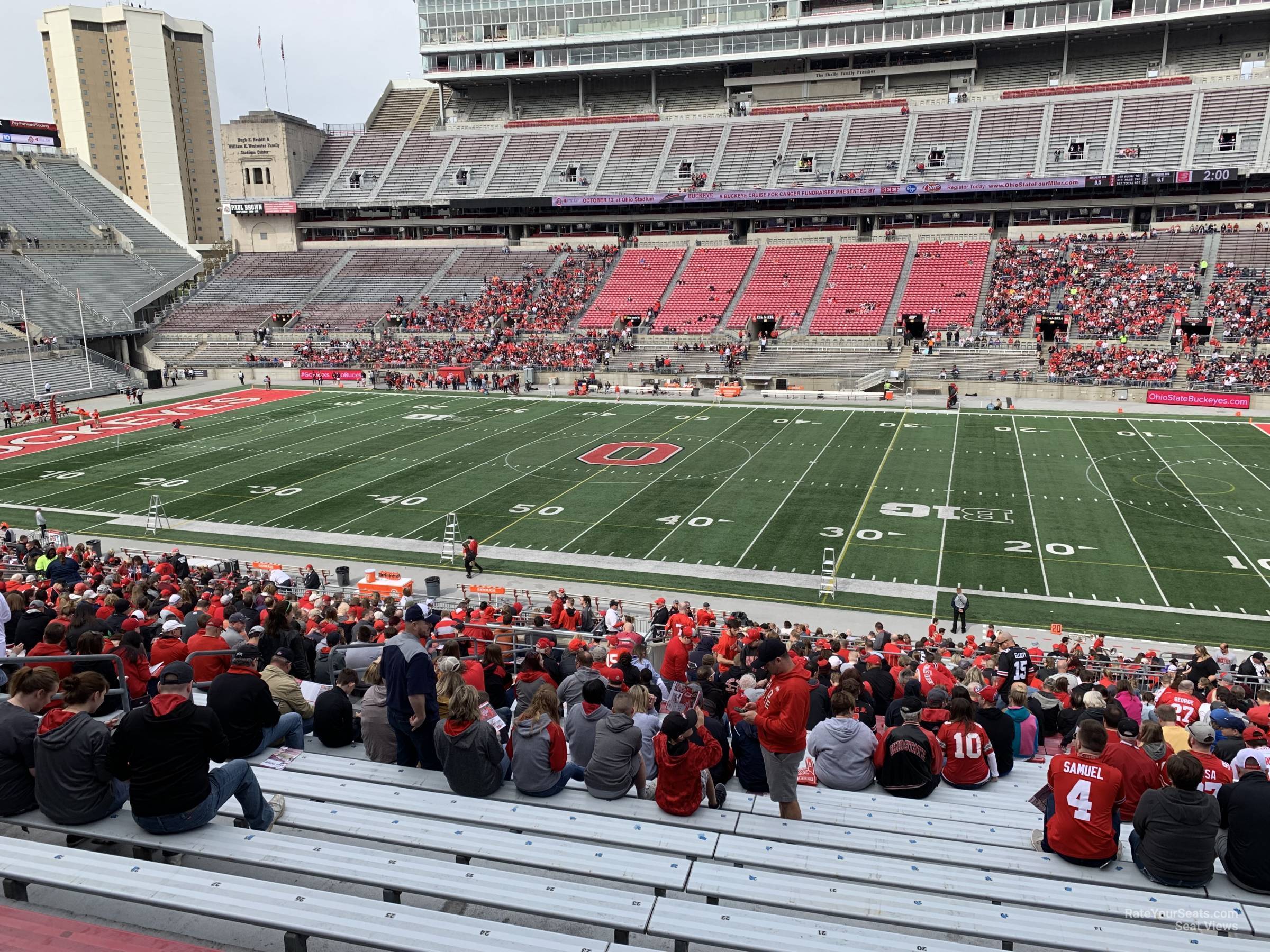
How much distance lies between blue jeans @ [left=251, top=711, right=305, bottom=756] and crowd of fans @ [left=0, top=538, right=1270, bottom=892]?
0.07ft

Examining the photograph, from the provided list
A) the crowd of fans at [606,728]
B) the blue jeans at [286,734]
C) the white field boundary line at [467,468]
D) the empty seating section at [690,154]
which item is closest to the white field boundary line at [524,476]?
the white field boundary line at [467,468]

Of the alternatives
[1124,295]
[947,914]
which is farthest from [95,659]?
[1124,295]

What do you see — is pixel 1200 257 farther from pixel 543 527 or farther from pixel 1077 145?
pixel 543 527

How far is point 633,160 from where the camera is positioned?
75938mm

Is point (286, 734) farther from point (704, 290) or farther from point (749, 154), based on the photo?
point (749, 154)

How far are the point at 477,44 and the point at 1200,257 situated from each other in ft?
205

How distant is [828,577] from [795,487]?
950cm

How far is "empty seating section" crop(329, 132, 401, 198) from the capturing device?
80.9 metres

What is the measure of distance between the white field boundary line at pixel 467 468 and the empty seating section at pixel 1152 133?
45.3 metres

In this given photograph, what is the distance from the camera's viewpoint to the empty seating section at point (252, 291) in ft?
230

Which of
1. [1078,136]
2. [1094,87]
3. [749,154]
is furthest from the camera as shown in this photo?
[749,154]

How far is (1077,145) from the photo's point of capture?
64.6m

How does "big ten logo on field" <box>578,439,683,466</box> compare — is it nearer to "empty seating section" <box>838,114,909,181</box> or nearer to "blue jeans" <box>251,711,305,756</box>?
"blue jeans" <box>251,711,305,756</box>

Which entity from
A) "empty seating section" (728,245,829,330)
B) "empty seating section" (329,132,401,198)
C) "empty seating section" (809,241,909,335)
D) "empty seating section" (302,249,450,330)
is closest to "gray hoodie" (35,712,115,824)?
"empty seating section" (809,241,909,335)
